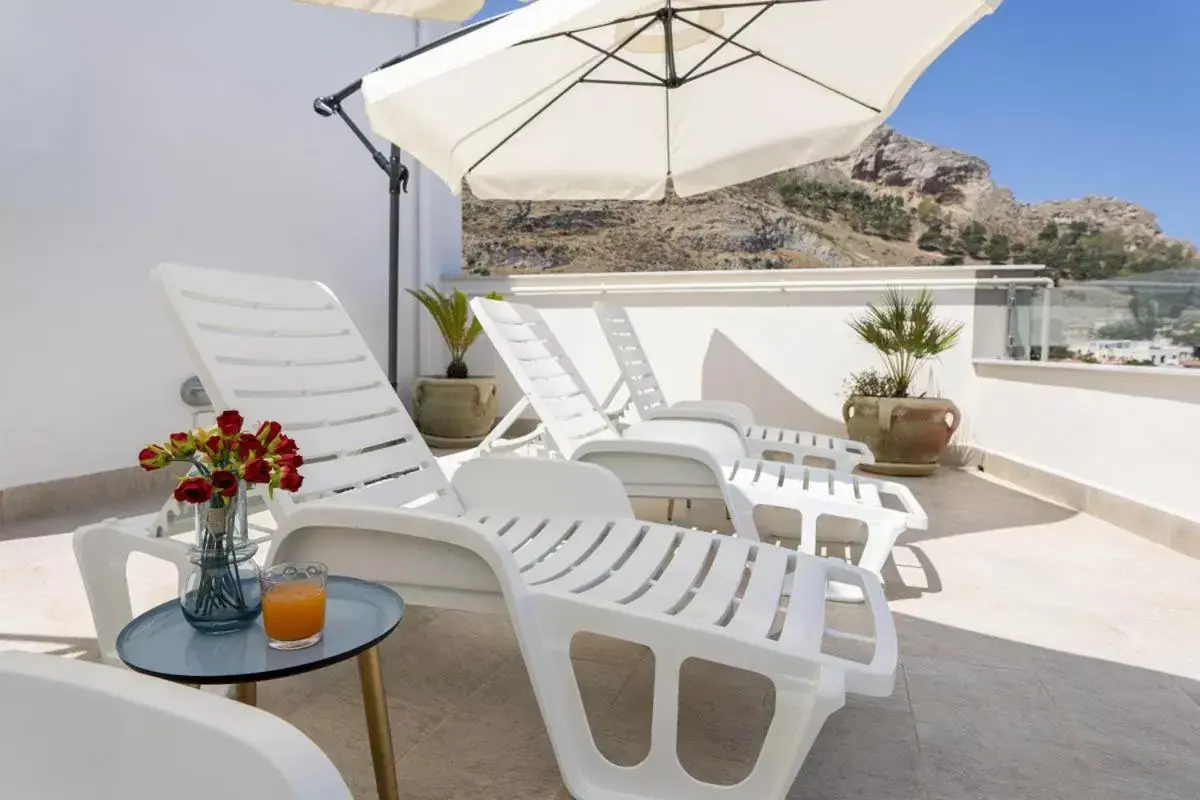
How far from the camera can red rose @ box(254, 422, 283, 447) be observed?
4.25 ft

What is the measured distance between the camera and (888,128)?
2869 centimetres

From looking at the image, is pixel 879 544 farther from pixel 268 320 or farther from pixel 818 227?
pixel 818 227

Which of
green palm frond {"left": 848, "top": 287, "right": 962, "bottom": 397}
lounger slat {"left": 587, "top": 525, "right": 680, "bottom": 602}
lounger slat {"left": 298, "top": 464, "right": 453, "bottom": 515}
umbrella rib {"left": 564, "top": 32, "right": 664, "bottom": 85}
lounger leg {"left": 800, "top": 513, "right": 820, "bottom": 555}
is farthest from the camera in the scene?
green palm frond {"left": 848, "top": 287, "right": 962, "bottom": 397}

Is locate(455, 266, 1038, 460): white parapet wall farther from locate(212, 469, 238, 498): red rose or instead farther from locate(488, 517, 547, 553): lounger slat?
locate(212, 469, 238, 498): red rose

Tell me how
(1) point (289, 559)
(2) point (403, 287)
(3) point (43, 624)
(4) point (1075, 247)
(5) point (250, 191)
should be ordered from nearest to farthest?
(1) point (289, 559) → (3) point (43, 624) → (5) point (250, 191) → (2) point (403, 287) → (4) point (1075, 247)

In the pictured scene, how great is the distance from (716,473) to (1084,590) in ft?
4.87

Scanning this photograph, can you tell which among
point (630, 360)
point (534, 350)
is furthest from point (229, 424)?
point (630, 360)

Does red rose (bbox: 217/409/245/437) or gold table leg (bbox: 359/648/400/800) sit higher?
red rose (bbox: 217/409/245/437)

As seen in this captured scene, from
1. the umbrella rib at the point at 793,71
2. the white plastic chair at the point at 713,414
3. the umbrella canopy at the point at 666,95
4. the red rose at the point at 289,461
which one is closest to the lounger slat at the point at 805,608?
the red rose at the point at 289,461

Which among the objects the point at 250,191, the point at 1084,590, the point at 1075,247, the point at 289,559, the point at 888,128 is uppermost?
the point at 888,128

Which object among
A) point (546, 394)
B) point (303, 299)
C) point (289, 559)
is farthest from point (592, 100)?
point (289, 559)

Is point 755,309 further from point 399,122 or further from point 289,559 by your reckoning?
point 289,559

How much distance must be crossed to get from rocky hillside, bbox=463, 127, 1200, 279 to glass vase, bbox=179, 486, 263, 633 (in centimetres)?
2158

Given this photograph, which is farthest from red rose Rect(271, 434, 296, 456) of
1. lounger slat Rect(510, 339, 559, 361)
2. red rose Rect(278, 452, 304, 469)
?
lounger slat Rect(510, 339, 559, 361)
